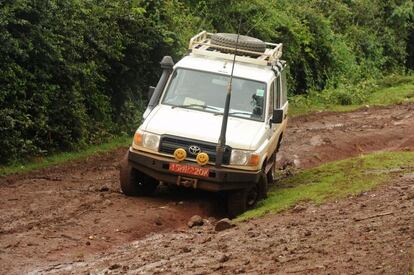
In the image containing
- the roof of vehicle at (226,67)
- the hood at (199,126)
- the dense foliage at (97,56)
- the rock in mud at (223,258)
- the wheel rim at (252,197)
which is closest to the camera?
the rock in mud at (223,258)

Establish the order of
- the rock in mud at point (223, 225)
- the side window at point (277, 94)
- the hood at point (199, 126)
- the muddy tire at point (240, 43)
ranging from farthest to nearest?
the muddy tire at point (240, 43) < the side window at point (277, 94) < the hood at point (199, 126) < the rock in mud at point (223, 225)

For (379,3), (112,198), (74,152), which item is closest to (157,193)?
(112,198)

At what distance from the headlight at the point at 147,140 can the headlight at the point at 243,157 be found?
3.34 feet

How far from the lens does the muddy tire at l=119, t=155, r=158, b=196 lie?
1108cm

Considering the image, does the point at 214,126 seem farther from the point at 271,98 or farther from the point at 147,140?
the point at 271,98

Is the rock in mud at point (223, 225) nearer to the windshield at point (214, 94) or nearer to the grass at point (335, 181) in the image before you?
the grass at point (335, 181)

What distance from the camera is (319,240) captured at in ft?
25.5

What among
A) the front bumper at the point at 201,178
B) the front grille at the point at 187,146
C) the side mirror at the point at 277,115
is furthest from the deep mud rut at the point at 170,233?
the side mirror at the point at 277,115

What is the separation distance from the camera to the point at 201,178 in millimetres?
10562

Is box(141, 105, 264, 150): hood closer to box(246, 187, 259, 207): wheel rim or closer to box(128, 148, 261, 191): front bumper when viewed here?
box(128, 148, 261, 191): front bumper

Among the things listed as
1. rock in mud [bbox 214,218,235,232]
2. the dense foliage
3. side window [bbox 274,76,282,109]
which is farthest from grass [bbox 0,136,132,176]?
rock in mud [bbox 214,218,235,232]

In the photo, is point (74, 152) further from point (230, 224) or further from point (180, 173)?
point (230, 224)

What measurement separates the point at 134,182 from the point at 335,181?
3.08 meters

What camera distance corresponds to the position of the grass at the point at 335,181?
10852 millimetres
